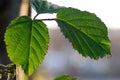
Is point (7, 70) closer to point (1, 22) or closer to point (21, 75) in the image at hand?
point (21, 75)

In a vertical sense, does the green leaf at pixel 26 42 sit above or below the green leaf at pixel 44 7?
below

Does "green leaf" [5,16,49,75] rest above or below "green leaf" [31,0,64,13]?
below
